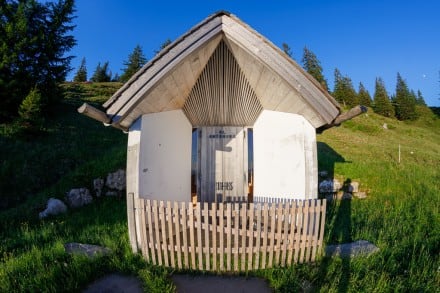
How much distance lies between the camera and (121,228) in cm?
684

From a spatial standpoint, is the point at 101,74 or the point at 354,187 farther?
the point at 101,74

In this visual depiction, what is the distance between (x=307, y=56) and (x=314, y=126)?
49.2 m

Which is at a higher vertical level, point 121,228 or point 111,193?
point 111,193

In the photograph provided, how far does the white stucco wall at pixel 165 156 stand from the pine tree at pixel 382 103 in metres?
53.0

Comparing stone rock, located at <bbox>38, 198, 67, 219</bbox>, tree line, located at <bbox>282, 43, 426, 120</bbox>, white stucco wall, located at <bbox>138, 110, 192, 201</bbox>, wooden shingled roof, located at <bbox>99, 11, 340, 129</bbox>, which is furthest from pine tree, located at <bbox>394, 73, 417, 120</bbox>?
stone rock, located at <bbox>38, 198, 67, 219</bbox>

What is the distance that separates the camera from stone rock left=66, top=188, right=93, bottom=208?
31.0 feet

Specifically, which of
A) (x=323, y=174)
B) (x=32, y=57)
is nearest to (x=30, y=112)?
(x=32, y=57)

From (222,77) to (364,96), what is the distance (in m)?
56.7

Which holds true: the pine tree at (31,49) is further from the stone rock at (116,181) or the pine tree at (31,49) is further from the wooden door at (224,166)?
the wooden door at (224,166)

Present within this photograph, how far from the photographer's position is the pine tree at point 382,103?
50.2 m

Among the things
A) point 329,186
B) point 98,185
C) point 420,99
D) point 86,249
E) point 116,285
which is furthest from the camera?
point 420,99

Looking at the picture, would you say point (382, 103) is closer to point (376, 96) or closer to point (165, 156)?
point (376, 96)

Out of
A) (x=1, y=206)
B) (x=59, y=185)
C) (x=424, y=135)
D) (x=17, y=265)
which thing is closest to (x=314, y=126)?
(x=17, y=265)

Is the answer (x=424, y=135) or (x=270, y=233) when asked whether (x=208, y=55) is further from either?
(x=424, y=135)
